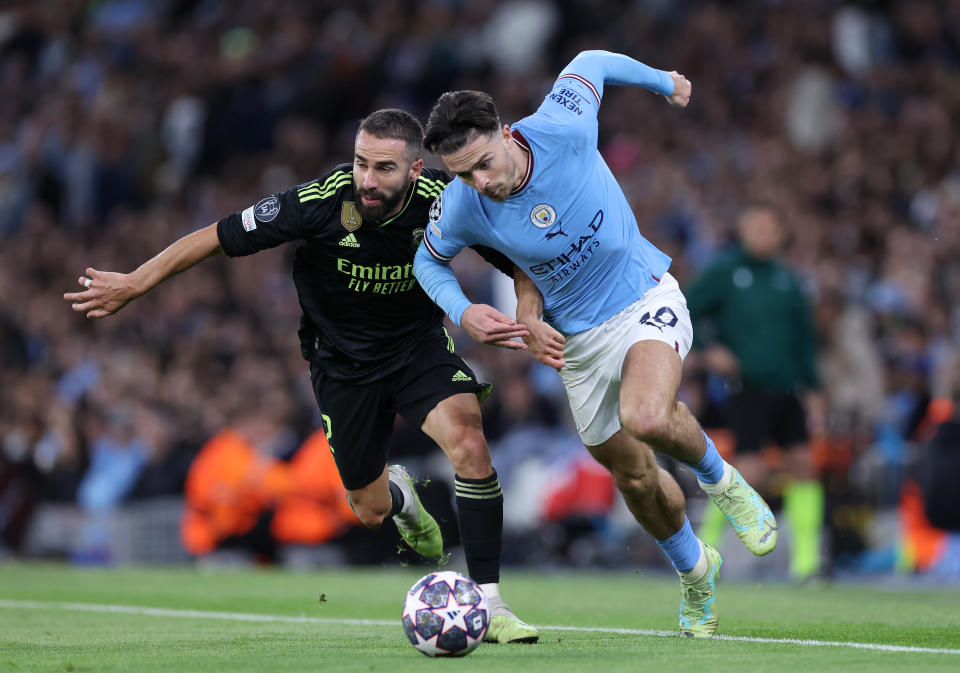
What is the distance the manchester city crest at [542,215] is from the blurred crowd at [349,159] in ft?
19.1

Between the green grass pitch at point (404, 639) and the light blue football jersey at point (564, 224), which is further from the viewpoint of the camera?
the light blue football jersey at point (564, 224)

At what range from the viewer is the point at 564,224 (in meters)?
6.96

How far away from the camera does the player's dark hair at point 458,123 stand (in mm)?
6617

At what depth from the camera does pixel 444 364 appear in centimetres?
769

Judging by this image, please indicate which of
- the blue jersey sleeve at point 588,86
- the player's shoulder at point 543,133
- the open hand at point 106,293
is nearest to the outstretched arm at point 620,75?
the blue jersey sleeve at point 588,86

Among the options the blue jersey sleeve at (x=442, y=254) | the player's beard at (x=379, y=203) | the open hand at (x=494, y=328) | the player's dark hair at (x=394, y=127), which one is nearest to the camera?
the open hand at (x=494, y=328)

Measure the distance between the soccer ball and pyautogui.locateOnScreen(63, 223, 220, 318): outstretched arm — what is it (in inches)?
78.1

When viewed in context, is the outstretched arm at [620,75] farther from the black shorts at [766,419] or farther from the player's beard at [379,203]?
the black shorts at [766,419]

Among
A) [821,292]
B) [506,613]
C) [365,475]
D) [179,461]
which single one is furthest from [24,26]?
[506,613]

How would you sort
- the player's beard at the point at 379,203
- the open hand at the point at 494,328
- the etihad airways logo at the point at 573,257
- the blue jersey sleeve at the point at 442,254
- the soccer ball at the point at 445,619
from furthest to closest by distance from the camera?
the player's beard at the point at 379,203 → the etihad airways logo at the point at 573,257 → the blue jersey sleeve at the point at 442,254 → the open hand at the point at 494,328 → the soccer ball at the point at 445,619

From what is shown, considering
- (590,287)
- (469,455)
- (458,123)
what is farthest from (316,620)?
(458,123)

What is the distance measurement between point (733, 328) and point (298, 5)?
1370cm

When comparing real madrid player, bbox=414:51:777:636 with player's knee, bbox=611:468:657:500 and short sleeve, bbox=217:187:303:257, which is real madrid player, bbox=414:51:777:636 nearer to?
player's knee, bbox=611:468:657:500

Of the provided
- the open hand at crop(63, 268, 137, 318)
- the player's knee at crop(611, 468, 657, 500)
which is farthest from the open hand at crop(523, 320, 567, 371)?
the open hand at crop(63, 268, 137, 318)
